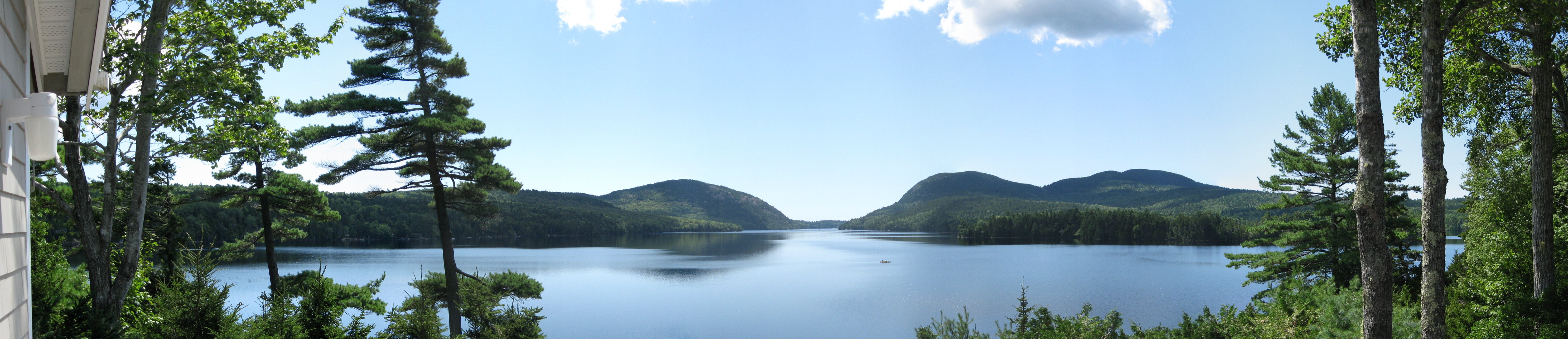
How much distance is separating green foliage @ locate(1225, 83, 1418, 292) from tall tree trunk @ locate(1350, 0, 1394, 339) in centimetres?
1551

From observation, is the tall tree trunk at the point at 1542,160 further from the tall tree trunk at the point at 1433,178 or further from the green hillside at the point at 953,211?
the green hillside at the point at 953,211

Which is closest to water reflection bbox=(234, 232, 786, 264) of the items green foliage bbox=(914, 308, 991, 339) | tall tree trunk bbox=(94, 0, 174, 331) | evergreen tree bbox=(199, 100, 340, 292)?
evergreen tree bbox=(199, 100, 340, 292)

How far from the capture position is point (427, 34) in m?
14.2

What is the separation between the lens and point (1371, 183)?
5277 mm

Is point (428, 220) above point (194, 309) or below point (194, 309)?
below

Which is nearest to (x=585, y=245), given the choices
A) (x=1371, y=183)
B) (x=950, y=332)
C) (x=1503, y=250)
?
(x=950, y=332)

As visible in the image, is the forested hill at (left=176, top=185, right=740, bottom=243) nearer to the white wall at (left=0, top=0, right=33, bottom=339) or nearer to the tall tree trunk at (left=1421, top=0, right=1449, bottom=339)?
the white wall at (left=0, top=0, right=33, bottom=339)

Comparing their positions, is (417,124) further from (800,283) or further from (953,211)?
(953,211)

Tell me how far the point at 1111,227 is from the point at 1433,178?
289 feet

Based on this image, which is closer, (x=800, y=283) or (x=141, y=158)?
(x=141, y=158)

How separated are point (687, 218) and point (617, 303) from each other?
520 feet

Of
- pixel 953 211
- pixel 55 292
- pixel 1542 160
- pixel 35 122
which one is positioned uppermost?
pixel 35 122

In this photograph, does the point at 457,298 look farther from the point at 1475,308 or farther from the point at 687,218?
the point at 687,218

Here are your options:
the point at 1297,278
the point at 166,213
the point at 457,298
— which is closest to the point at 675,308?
the point at 457,298
